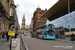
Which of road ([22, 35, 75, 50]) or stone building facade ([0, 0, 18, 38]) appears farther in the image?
stone building facade ([0, 0, 18, 38])

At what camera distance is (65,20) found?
35.2m

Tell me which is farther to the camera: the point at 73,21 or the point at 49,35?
the point at 73,21

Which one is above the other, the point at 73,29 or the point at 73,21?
the point at 73,21

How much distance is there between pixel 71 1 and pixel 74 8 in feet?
8.78

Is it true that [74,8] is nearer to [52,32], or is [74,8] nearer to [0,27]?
[52,32]

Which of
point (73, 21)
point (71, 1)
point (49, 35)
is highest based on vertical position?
point (71, 1)

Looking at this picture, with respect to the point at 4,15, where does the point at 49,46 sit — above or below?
below

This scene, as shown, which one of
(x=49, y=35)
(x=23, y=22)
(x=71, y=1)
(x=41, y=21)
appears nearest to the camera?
(x=49, y=35)

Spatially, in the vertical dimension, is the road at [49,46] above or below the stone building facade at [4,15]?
below

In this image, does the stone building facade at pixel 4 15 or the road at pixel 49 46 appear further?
the stone building facade at pixel 4 15

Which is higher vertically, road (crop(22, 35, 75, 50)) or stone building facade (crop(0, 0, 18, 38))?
stone building facade (crop(0, 0, 18, 38))

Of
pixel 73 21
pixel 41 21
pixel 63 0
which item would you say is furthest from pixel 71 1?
pixel 41 21

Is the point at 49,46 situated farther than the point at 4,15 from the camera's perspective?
No

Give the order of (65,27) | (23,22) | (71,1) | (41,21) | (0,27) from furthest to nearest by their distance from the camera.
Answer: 1. (23,22)
2. (41,21)
3. (65,27)
4. (71,1)
5. (0,27)
